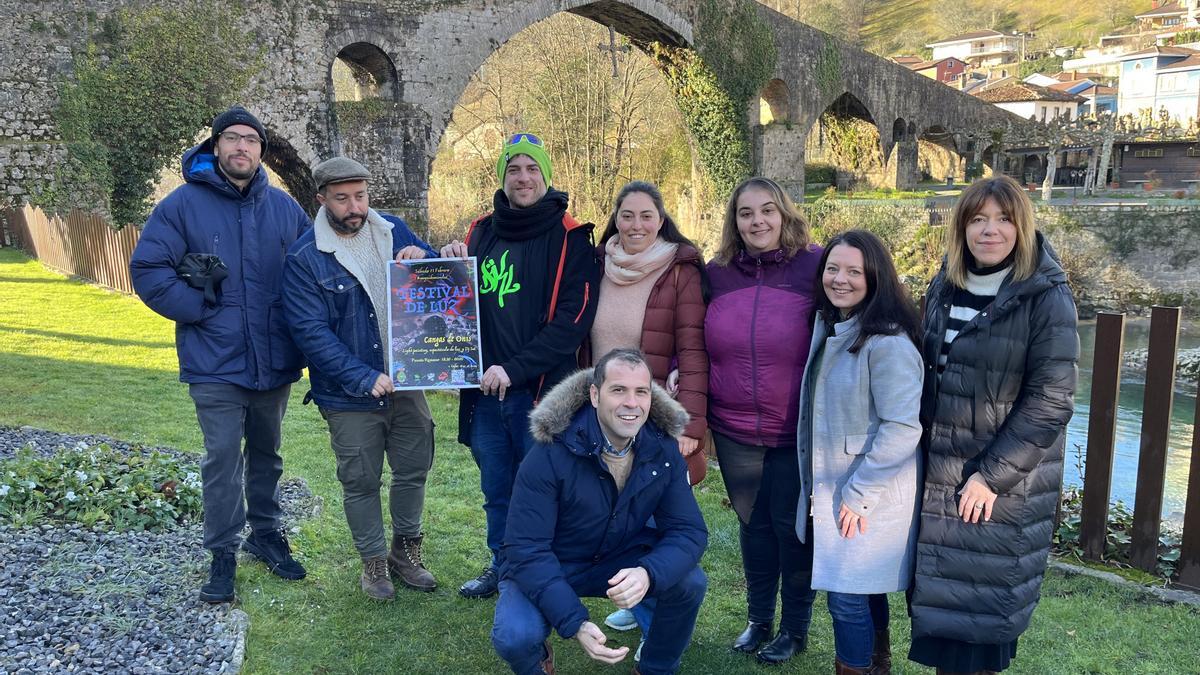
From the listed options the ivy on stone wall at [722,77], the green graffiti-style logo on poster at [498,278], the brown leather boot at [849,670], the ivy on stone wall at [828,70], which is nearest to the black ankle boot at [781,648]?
the brown leather boot at [849,670]

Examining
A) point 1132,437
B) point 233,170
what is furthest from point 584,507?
point 1132,437

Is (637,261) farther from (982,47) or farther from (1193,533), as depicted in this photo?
(982,47)

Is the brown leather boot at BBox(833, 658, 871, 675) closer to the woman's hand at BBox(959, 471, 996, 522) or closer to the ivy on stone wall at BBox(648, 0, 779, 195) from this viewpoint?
the woman's hand at BBox(959, 471, 996, 522)

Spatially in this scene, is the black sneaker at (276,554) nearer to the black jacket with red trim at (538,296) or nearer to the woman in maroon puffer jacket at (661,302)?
the black jacket with red trim at (538,296)

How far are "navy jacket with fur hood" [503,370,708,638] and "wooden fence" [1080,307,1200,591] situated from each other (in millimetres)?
2626

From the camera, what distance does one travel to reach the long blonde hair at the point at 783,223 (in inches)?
135

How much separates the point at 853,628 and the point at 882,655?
1.57 ft

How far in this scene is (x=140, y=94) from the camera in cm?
1312

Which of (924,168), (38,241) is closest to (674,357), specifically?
(38,241)

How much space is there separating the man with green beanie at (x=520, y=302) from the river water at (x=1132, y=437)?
12.0ft

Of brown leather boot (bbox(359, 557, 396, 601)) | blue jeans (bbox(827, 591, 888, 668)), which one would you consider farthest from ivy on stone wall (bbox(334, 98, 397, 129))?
blue jeans (bbox(827, 591, 888, 668))

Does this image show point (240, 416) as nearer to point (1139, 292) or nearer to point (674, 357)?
point (674, 357)

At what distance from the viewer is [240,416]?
3.82m

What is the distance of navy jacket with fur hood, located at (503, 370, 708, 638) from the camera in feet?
9.93
